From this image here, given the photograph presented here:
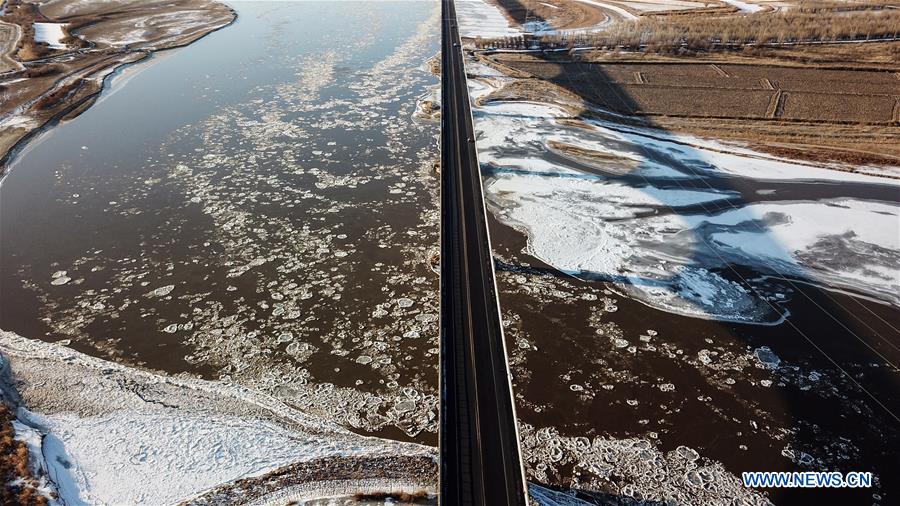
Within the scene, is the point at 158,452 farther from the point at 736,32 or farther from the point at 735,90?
the point at 736,32

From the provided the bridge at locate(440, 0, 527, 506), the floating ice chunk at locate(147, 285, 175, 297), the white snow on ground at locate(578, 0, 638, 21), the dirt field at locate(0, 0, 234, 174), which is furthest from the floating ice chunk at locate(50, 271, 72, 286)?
the white snow on ground at locate(578, 0, 638, 21)

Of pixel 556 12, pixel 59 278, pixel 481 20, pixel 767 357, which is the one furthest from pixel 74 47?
pixel 767 357

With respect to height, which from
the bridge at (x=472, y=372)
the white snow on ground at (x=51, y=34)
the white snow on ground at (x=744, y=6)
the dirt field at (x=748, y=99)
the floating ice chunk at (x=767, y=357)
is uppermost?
the white snow on ground at (x=51, y=34)

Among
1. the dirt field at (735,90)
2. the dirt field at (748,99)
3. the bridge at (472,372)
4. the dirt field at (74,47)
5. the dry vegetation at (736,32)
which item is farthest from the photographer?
the dry vegetation at (736,32)

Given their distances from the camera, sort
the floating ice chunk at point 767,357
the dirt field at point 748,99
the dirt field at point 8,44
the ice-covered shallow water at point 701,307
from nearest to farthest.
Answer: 1. the ice-covered shallow water at point 701,307
2. the floating ice chunk at point 767,357
3. the dirt field at point 748,99
4. the dirt field at point 8,44

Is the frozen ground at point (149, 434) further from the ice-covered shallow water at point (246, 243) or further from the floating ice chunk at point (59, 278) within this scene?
the floating ice chunk at point (59, 278)

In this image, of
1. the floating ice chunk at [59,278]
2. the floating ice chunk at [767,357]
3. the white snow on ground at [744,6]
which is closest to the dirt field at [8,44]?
the floating ice chunk at [59,278]

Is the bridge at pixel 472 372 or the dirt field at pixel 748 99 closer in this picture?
the bridge at pixel 472 372
